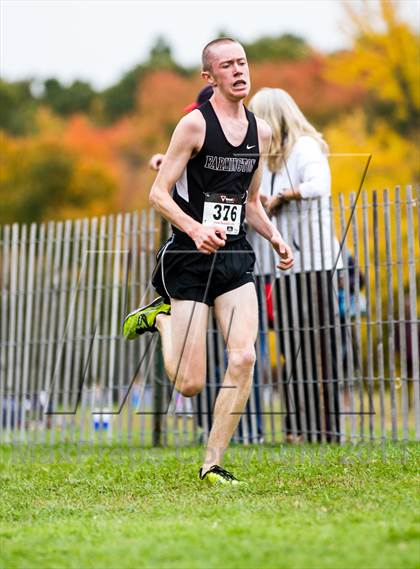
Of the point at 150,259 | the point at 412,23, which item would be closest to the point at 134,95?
the point at 412,23

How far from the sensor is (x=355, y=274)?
8.54m

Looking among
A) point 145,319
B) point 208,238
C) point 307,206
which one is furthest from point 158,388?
point 208,238

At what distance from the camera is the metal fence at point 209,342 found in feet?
28.4

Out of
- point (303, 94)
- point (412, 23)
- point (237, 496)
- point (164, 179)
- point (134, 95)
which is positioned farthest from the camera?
point (134, 95)

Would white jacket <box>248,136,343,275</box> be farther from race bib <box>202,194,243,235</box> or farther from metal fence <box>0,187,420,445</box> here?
race bib <box>202,194,243,235</box>

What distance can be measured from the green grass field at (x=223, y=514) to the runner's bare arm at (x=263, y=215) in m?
1.14

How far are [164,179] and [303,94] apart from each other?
4025cm

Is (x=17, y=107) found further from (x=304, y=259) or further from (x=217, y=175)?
(x=217, y=175)

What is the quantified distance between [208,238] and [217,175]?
0.52 metres

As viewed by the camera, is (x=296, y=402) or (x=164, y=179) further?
(x=296, y=402)

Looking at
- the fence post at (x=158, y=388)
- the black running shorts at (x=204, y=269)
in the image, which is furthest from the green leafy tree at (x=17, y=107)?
the black running shorts at (x=204, y=269)

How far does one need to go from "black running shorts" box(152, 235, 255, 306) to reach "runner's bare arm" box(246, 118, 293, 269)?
0.16 metres

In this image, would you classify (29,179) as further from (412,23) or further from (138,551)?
(138,551)

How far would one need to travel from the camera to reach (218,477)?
6238 mm
